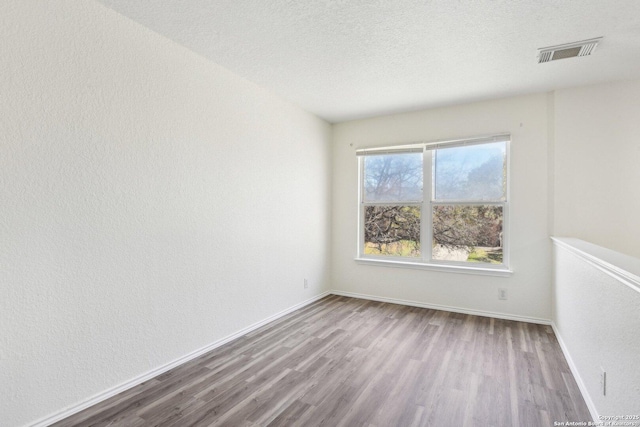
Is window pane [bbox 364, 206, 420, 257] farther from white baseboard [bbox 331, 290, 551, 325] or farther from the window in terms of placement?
white baseboard [bbox 331, 290, 551, 325]

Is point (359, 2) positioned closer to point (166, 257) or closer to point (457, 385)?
point (166, 257)

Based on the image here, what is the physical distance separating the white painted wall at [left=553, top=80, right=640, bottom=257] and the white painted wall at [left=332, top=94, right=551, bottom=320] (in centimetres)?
18

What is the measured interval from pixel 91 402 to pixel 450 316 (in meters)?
3.50

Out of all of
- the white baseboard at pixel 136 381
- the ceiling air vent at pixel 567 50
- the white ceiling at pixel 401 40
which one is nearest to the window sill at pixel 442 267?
the white baseboard at pixel 136 381

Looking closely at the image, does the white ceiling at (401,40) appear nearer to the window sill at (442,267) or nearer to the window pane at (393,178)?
the window pane at (393,178)

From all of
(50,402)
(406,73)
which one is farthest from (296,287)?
(406,73)

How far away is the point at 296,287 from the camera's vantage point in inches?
155

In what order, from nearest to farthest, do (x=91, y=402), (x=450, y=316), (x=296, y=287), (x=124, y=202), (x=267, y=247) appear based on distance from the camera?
(x=91, y=402) < (x=124, y=202) < (x=267, y=247) < (x=450, y=316) < (x=296, y=287)

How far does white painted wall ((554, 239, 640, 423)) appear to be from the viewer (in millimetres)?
1341

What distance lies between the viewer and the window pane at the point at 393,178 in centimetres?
418

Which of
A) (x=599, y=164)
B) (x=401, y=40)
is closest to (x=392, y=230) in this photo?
(x=599, y=164)

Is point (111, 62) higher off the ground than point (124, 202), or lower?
higher

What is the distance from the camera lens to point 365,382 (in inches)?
88.4

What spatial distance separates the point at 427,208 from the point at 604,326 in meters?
2.48
